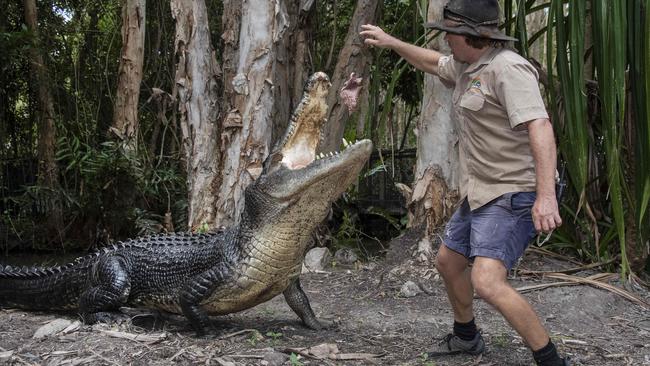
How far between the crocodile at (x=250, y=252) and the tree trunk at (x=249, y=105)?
51.0 inches

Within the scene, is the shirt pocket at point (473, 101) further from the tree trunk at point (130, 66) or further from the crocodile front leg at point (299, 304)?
the tree trunk at point (130, 66)

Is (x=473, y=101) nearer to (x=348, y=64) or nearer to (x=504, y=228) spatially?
(x=504, y=228)

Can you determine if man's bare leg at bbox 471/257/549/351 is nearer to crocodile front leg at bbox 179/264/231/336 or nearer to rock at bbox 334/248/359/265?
crocodile front leg at bbox 179/264/231/336

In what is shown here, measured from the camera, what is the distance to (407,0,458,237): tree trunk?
4703 mm

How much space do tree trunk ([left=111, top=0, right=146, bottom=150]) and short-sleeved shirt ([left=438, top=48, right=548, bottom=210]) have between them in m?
6.03

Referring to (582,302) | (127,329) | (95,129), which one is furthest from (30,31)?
(582,302)

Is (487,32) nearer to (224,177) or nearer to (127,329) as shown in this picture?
(127,329)

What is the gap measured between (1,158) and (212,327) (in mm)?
6778

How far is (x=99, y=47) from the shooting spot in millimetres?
10109

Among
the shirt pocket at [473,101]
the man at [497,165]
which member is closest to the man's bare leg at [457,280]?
the man at [497,165]

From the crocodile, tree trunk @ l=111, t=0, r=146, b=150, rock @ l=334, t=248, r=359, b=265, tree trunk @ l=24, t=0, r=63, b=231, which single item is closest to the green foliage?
the crocodile

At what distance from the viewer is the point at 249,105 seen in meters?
4.99

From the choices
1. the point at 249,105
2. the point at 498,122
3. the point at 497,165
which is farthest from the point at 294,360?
the point at 249,105

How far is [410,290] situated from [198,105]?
7.50 ft
